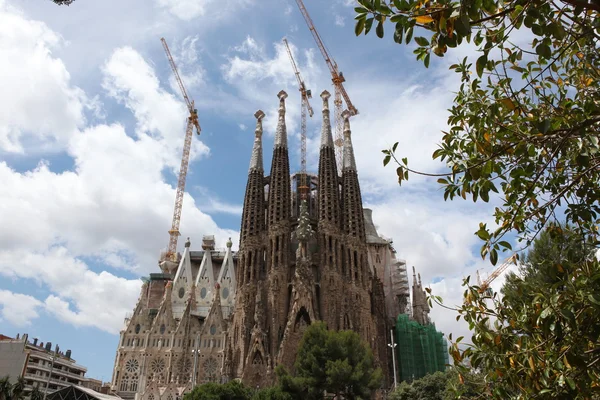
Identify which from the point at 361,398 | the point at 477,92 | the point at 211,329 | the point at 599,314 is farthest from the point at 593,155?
the point at 211,329

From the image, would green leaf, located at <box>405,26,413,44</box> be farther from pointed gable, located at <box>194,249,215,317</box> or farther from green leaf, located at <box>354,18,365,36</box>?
pointed gable, located at <box>194,249,215,317</box>

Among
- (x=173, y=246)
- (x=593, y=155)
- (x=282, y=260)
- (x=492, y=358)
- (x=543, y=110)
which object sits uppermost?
(x=173, y=246)

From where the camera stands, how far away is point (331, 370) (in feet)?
87.4

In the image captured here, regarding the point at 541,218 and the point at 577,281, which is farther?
the point at 541,218

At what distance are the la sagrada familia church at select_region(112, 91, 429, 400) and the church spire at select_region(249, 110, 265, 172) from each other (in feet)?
0.38

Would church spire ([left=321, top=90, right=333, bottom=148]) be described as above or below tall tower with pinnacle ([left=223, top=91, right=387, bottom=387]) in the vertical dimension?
above

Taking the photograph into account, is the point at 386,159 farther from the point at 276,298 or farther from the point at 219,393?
the point at 276,298

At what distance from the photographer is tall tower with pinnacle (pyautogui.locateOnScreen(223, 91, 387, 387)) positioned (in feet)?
123

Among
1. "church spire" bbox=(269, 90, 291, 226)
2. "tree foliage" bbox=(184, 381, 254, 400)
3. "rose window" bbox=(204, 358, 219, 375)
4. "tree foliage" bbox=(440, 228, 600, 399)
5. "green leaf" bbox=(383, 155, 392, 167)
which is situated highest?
"church spire" bbox=(269, 90, 291, 226)

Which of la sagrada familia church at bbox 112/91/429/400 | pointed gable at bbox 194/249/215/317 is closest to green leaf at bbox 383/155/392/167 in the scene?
la sagrada familia church at bbox 112/91/429/400

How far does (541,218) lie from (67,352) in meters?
67.2

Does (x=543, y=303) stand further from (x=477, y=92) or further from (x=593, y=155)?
(x=477, y=92)

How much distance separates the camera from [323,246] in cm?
4159

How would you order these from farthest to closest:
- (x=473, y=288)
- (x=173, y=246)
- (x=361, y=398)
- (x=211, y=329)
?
1. (x=173, y=246)
2. (x=211, y=329)
3. (x=361, y=398)
4. (x=473, y=288)
